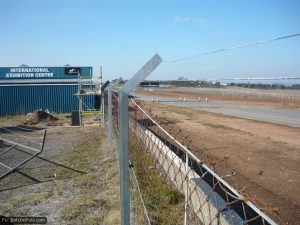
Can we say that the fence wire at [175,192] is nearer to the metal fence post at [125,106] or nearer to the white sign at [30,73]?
the metal fence post at [125,106]

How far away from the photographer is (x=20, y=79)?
31.6 meters

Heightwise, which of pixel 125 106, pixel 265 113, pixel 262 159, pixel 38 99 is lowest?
pixel 265 113

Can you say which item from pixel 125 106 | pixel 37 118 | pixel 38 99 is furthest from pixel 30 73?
pixel 125 106

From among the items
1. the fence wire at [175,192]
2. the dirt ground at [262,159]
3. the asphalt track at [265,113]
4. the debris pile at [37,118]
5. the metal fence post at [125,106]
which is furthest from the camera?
the debris pile at [37,118]

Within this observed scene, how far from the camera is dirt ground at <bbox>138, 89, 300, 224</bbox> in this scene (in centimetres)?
634

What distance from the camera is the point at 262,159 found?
31.6 feet

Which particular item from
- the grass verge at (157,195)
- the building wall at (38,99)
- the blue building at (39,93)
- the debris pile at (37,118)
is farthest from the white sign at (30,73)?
the grass verge at (157,195)

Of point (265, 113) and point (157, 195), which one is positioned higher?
point (157, 195)

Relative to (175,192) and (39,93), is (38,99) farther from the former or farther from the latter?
(175,192)

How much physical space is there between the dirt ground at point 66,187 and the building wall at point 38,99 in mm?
18600

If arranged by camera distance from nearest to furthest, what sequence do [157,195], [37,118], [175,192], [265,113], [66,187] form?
[175,192]
[157,195]
[66,187]
[37,118]
[265,113]

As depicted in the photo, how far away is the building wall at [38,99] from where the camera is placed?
29.5m

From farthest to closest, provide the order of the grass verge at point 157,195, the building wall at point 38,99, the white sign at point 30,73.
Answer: the white sign at point 30,73, the building wall at point 38,99, the grass verge at point 157,195

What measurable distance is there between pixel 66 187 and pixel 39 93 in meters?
23.9
